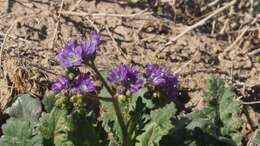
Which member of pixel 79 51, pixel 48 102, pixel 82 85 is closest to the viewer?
pixel 79 51

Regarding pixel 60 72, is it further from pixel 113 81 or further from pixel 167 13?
pixel 167 13

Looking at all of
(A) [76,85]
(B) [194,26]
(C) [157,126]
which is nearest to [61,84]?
(A) [76,85]

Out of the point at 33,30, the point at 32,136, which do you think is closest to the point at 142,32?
the point at 33,30

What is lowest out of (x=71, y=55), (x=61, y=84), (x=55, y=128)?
(x=55, y=128)

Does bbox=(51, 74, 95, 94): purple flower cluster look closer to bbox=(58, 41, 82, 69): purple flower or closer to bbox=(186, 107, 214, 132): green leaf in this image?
bbox=(58, 41, 82, 69): purple flower

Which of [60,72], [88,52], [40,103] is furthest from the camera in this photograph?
[60,72]

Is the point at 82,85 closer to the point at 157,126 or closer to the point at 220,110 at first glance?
the point at 157,126
